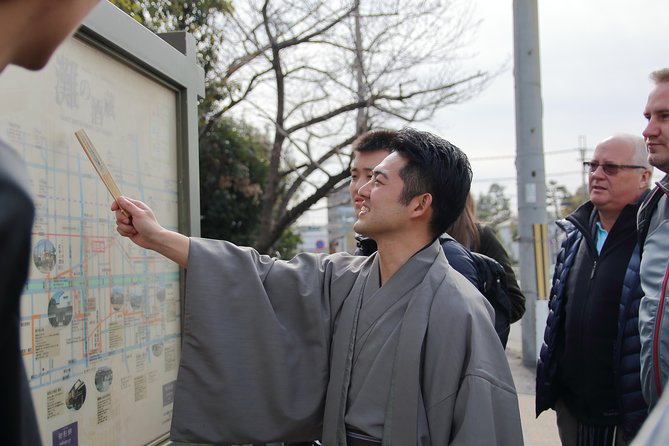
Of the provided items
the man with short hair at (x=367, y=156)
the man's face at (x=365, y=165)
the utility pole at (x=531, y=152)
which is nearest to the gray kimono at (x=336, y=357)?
the man with short hair at (x=367, y=156)

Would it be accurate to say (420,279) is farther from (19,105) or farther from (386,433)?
(19,105)

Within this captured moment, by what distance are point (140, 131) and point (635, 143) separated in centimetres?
209

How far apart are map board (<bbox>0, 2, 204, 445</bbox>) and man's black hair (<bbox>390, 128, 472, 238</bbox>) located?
2.73 feet

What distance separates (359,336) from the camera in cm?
194

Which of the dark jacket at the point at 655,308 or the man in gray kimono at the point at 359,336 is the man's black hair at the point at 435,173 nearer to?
the man in gray kimono at the point at 359,336

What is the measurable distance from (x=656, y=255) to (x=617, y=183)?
0.75 meters

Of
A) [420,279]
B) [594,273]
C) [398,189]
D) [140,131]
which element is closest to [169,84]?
[140,131]

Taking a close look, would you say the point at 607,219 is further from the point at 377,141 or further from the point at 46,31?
the point at 46,31

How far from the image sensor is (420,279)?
6.43ft

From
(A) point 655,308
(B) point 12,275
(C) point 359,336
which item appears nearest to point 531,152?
(A) point 655,308

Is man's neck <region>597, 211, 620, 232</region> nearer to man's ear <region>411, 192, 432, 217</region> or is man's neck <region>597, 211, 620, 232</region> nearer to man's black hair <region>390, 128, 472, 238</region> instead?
man's black hair <region>390, 128, 472, 238</region>

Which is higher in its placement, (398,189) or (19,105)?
(19,105)

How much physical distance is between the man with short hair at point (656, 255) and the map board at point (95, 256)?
5.12 ft

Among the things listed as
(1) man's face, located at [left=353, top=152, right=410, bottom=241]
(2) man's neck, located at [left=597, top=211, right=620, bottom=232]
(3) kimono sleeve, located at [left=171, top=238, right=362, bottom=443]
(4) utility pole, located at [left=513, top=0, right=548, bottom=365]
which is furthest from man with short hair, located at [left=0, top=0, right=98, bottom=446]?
(4) utility pole, located at [left=513, top=0, right=548, bottom=365]
